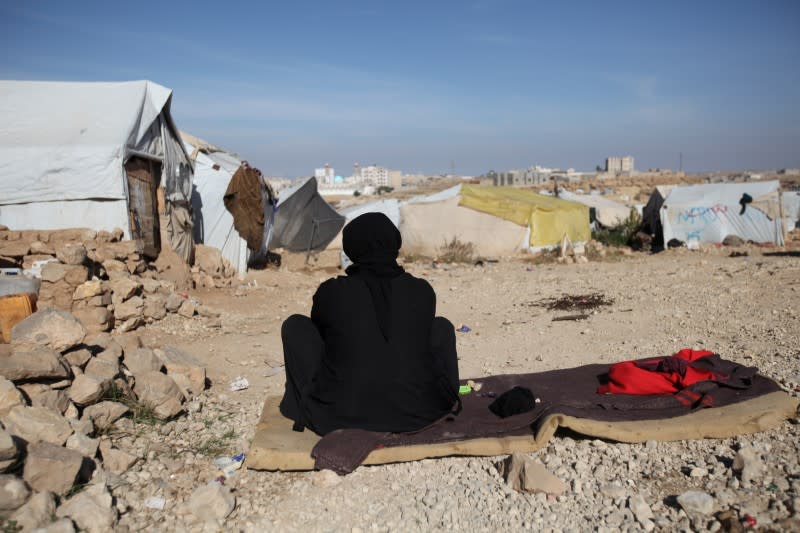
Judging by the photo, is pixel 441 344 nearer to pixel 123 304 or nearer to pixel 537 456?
pixel 537 456

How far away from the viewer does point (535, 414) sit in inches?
132

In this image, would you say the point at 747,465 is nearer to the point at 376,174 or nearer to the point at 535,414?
the point at 535,414

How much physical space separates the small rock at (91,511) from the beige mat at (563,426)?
2.19 ft

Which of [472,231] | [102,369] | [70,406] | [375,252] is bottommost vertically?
[70,406]

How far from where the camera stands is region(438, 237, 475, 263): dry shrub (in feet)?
51.0

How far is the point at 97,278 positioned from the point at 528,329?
5254 millimetres

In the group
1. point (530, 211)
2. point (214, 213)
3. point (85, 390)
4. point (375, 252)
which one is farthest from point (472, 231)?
point (85, 390)

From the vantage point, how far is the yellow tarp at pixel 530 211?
16297 mm

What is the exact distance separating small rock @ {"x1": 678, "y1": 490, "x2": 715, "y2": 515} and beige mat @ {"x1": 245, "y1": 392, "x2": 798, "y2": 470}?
60cm

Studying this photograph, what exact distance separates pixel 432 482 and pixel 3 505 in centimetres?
185

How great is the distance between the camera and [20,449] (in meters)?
2.68

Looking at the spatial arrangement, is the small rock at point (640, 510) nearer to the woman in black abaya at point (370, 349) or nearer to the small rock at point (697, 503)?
the small rock at point (697, 503)

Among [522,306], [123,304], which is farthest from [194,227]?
[522,306]

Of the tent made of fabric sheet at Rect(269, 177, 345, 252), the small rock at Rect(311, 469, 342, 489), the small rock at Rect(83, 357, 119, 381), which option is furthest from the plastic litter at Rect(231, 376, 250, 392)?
the tent made of fabric sheet at Rect(269, 177, 345, 252)
